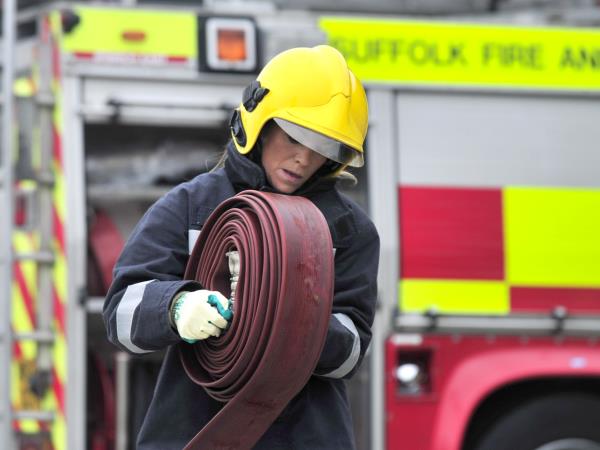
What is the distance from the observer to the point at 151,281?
2.48 m

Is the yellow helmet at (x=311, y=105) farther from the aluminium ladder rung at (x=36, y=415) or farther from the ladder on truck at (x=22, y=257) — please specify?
the aluminium ladder rung at (x=36, y=415)

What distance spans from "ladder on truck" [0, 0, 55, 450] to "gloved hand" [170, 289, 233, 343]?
262 cm

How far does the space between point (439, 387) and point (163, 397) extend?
2673 millimetres

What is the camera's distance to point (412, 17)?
5637mm

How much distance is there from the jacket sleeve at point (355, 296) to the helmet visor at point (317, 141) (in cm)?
19

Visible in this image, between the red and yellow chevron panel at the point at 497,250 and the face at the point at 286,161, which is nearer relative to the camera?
the face at the point at 286,161

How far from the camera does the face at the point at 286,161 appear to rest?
258 cm

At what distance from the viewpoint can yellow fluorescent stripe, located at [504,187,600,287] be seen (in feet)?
16.9

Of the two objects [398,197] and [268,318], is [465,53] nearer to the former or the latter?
[398,197]

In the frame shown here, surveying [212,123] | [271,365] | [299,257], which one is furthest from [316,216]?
[212,123]

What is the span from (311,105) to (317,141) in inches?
3.2

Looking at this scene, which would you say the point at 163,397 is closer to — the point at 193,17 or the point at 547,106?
the point at 193,17

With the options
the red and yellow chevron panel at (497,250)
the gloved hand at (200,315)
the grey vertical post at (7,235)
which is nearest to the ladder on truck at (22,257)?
the grey vertical post at (7,235)

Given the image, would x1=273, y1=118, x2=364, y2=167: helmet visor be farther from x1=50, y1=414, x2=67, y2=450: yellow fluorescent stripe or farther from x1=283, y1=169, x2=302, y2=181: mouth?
x1=50, y1=414, x2=67, y2=450: yellow fluorescent stripe
